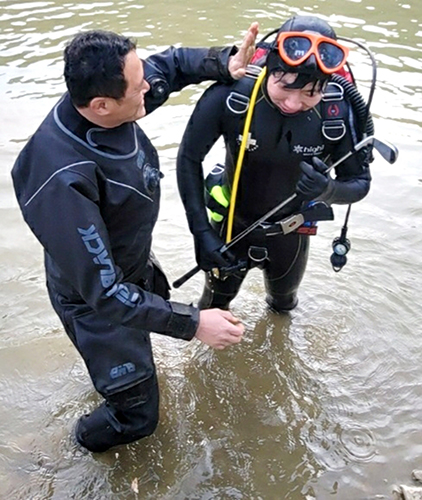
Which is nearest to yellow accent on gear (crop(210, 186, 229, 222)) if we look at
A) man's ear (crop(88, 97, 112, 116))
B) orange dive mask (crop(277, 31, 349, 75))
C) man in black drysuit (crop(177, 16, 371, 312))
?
man in black drysuit (crop(177, 16, 371, 312))

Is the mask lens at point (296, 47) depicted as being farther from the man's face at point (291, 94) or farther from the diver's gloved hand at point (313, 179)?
the diver's gloved hand at point (313, 179)

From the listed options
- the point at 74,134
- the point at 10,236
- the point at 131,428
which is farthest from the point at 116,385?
the point at 10,236

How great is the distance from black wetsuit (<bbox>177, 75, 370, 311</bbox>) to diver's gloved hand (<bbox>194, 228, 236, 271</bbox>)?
4 centimetres

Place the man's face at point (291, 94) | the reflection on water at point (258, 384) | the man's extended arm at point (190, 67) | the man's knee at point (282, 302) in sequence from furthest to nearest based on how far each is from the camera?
the man's knee at point (282, 302) → the reflection on water at point (258, 384) → the man's extended arm at point (190, 67) → the man's face at point (291, 94)

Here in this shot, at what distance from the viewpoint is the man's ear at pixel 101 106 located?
2.10 metres

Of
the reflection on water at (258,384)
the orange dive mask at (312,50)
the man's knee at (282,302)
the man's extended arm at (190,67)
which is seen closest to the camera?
the orange dive mask at (312,50)

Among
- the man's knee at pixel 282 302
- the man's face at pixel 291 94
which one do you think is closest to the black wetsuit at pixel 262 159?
the man's face at pixel 291 94

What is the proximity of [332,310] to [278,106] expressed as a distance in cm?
189

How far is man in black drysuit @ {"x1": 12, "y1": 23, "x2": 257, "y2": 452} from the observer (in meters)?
2.08

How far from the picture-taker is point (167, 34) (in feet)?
27.2

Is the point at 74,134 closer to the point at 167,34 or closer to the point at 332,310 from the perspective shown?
the point at 332,310

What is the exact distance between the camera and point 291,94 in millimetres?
2684

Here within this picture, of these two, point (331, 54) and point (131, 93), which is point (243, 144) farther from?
point (131, 93)

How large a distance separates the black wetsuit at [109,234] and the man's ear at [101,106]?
0.30 feet
